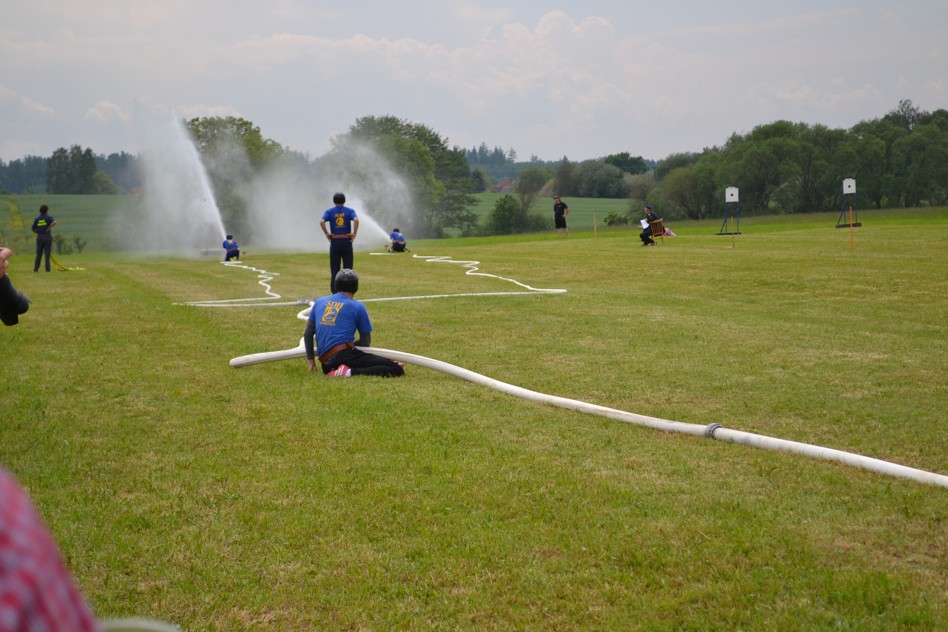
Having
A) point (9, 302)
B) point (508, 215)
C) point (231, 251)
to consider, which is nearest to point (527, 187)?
point (508, 215)

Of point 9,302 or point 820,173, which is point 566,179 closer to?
point 820,173

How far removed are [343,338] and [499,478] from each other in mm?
4214

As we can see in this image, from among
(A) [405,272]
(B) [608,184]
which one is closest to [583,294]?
(A) [405,272]

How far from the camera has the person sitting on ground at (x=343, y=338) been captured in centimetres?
927

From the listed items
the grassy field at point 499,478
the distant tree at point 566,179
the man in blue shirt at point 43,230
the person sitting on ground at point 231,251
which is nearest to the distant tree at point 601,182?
the distant tree at point 566,179

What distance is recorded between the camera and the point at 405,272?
25062mm

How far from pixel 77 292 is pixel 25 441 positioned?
51.8 feet

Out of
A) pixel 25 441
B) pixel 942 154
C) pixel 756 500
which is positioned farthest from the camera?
pixel 942 154

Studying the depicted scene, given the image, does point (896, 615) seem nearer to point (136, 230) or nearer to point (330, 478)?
point (330, 478)

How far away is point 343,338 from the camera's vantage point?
9.41m

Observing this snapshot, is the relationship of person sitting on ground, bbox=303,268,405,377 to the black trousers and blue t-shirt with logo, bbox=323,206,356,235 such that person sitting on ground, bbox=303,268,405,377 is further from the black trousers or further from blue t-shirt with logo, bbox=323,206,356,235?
blue t-shirt with logo, bbox=323,206,356,235

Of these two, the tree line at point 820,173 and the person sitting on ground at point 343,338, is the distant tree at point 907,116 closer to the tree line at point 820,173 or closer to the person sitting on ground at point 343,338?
the tree line at point 820,173

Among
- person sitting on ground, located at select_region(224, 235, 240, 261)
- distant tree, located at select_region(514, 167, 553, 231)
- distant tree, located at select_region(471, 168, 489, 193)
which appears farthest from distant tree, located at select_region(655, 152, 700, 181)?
person sitting on ground, located at select_region(224, 235, 240, 261)

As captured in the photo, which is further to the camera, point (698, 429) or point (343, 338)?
point (343, 338)
